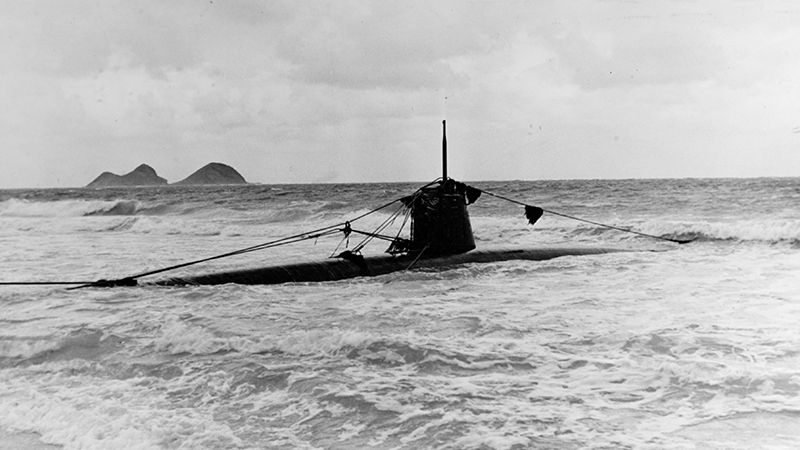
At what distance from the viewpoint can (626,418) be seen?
452 centimetres

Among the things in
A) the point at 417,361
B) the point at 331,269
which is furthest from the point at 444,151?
the point at 417,361

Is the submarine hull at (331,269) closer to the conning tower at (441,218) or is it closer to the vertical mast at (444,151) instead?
the conning tower at (441,218)

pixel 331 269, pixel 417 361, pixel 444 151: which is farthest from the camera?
pixel 444 151

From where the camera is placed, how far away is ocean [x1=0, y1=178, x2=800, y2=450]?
4.35m

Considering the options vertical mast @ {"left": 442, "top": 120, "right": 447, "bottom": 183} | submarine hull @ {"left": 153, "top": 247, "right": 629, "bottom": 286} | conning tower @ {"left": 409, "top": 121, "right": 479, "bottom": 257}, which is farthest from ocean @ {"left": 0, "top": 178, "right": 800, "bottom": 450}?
vertical mast @ {"left": 442, "top": 120, "right": 447, "bottom": 183}

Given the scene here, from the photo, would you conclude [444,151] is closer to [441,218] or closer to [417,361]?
[441,218]

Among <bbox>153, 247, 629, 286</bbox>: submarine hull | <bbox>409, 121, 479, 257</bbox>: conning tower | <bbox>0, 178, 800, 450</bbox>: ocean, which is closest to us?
<bbox>0, 178, 800, 450</bbox>: ocean

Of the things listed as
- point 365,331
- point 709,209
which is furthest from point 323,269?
point 709,209

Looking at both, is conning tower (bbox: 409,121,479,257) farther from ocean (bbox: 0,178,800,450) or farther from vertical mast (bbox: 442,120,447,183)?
ocean (bbox: 0,178,800,450)

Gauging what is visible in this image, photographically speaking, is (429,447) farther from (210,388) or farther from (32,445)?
(32,445)

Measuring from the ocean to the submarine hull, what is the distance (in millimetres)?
322

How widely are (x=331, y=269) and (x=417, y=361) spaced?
5.40 meters

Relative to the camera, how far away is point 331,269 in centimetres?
1116

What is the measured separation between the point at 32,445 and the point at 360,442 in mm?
2204
